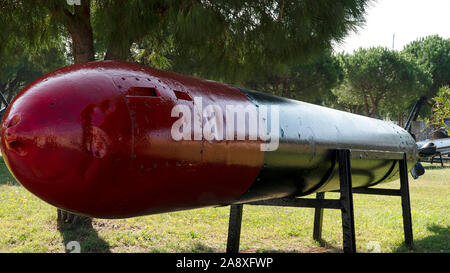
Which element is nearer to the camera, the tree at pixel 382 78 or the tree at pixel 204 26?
the tree at pixel 204 26

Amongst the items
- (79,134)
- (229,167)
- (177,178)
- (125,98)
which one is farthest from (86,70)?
(229,167)

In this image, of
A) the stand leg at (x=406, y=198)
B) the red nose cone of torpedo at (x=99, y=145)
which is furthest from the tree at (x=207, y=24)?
the red nose cone of torpedo at (x=99, y=145)

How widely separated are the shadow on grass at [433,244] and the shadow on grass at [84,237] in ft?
12.0

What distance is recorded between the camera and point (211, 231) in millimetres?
5879

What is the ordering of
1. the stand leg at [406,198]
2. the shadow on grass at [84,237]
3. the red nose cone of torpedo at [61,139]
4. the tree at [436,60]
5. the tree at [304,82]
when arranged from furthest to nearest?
the tree at [436,60], the tree at [304,82], the stand leg at [406,198], the shadow on grass at [84,237], the red nose cone of torpedo at [61,139]

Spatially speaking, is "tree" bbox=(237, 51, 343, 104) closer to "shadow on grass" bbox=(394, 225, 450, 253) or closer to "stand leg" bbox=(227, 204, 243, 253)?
"shadow on grass" bbox=(394, 225, 450, 253)

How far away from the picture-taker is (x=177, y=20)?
489 centimetres

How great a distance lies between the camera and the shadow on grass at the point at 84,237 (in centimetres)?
477

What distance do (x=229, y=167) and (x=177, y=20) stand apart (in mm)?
2964

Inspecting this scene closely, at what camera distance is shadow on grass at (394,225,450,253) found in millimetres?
5012

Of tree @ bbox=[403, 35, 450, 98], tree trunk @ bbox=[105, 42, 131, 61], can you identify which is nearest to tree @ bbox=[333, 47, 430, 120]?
tree @ bbox=[403, 35, 450, 98]

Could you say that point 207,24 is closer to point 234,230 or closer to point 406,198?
point 234,230

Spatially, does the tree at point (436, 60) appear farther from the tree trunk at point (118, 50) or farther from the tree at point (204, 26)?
the tree trunk at point (118, 50)

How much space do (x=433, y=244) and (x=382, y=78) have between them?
2193cm
